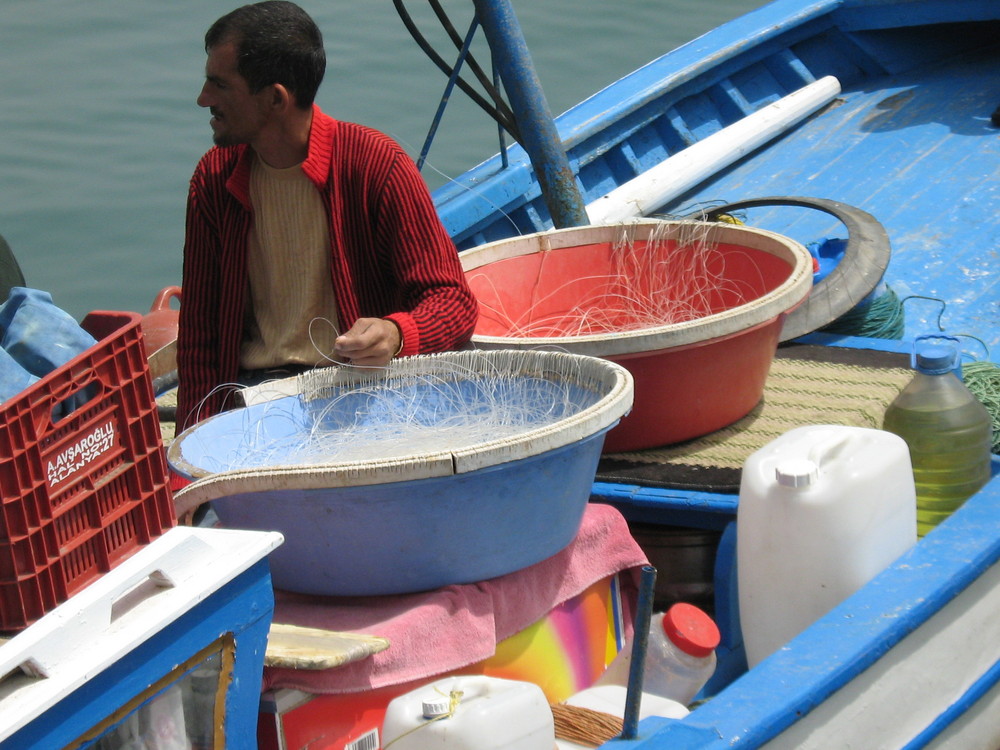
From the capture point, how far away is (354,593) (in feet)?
6.98

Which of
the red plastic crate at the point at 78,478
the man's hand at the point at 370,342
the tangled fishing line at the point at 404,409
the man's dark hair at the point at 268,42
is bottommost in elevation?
the tangled fishing line at the point at 404,409

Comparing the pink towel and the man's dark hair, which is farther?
the man's dark hair

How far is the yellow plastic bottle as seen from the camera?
2504 mm

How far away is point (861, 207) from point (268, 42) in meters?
2.66

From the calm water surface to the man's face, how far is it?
4480mm

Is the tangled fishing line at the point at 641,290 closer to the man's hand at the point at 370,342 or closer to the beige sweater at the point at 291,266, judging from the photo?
the beige sweater at the point at 291,266

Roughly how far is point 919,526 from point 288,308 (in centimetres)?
140

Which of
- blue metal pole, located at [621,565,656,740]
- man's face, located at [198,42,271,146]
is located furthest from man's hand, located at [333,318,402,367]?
blue metal pole, located at [621,565,656,740]

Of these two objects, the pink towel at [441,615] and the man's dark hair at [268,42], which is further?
the man's dark hair at [268,42]

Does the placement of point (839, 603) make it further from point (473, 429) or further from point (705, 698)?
point (473, 429)

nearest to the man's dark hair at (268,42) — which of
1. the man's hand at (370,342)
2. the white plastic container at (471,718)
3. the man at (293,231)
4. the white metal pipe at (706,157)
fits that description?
the man at (293,231)

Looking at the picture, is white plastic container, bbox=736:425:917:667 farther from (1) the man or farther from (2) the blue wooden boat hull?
(1) the man

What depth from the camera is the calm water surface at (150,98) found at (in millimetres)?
7426

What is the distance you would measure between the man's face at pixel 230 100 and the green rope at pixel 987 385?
178cm
